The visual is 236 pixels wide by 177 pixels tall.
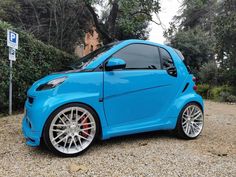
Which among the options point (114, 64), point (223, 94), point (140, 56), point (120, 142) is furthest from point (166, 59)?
point (223, 94)

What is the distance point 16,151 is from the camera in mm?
2939

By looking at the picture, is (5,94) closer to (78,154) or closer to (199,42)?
(78,154)

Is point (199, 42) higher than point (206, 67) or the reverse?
higher

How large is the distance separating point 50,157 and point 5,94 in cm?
305

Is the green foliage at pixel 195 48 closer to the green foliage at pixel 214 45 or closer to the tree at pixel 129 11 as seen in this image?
the green foliage at pixel 214 45

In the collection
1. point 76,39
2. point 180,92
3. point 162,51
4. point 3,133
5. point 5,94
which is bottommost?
point 3,133

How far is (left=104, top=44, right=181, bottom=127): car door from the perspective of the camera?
9.74 ft

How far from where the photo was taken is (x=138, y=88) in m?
3.12

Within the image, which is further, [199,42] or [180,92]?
[199,42]

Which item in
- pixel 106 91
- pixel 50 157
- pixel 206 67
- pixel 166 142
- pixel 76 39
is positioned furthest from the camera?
pixel 206 67

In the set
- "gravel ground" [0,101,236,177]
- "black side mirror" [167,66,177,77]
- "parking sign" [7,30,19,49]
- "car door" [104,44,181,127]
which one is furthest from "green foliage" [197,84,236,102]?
"parking sign" [7,30,19,49]

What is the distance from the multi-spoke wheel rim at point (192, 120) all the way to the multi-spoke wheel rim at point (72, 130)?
1.58 metres

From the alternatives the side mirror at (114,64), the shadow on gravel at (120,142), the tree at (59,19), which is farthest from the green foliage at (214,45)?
the side mirror at (114,64)

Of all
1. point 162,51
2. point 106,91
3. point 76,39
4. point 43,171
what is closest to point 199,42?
point 76,39
